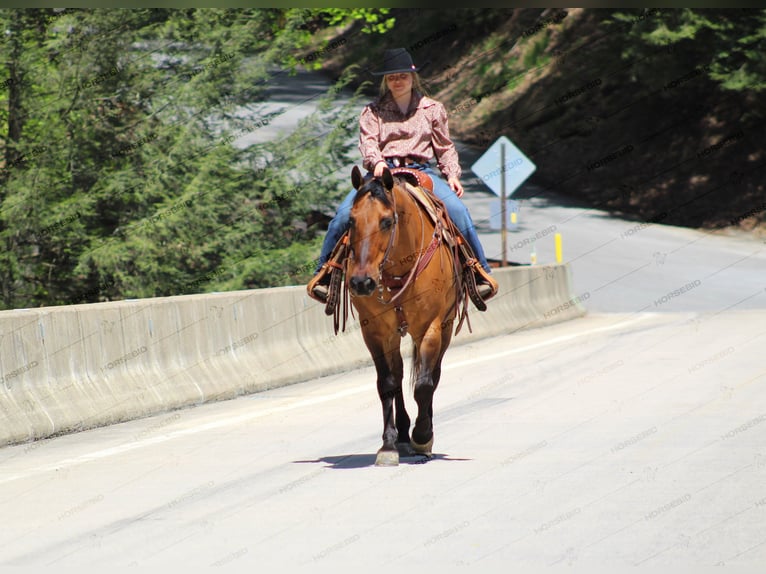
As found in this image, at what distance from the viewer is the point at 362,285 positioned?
885 centimetres

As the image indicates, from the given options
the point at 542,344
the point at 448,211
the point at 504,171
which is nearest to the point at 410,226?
the point at 448,211

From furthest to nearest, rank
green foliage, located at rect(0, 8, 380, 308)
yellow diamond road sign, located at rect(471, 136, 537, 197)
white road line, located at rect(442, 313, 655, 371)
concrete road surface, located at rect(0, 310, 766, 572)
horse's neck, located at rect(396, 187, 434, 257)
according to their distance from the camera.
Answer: yellow diamond road sign, located at rect(471, 136, 537, 197) → green foliage, located at rect(0, 8, 380, 308) → white road line, located at rect(442, 313, 655, 371) → horse's neck, located at rect(396, 187, 434, 257) → concrete road surface, located at rect(0, 310, 766, 572)

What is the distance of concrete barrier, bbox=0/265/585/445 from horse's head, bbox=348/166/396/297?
3.97 metres

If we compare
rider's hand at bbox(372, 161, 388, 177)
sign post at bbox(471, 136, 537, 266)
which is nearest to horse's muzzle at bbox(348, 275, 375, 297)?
rider's hand at bbox(372, 161, 388, 177)

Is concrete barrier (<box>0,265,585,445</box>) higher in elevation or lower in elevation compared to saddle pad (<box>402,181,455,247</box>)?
lower

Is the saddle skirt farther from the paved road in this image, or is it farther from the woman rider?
the paved road

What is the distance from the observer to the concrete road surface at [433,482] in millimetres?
6926

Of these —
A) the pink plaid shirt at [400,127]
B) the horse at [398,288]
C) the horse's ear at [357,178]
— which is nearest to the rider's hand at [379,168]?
the horse at [398,288]

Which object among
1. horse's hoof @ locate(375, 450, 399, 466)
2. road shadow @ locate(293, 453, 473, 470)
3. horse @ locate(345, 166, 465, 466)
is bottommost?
road shadow @ locate(293, 453, 473, 470)

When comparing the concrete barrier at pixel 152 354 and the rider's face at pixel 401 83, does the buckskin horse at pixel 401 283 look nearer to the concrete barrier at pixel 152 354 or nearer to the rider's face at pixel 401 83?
the rider's face at pixel 401 83

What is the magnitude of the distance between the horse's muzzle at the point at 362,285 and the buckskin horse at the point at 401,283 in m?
0.01

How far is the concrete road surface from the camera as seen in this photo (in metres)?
6.93

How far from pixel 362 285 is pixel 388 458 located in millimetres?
1457

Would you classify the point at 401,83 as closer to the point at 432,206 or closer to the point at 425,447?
the point at 432,206
